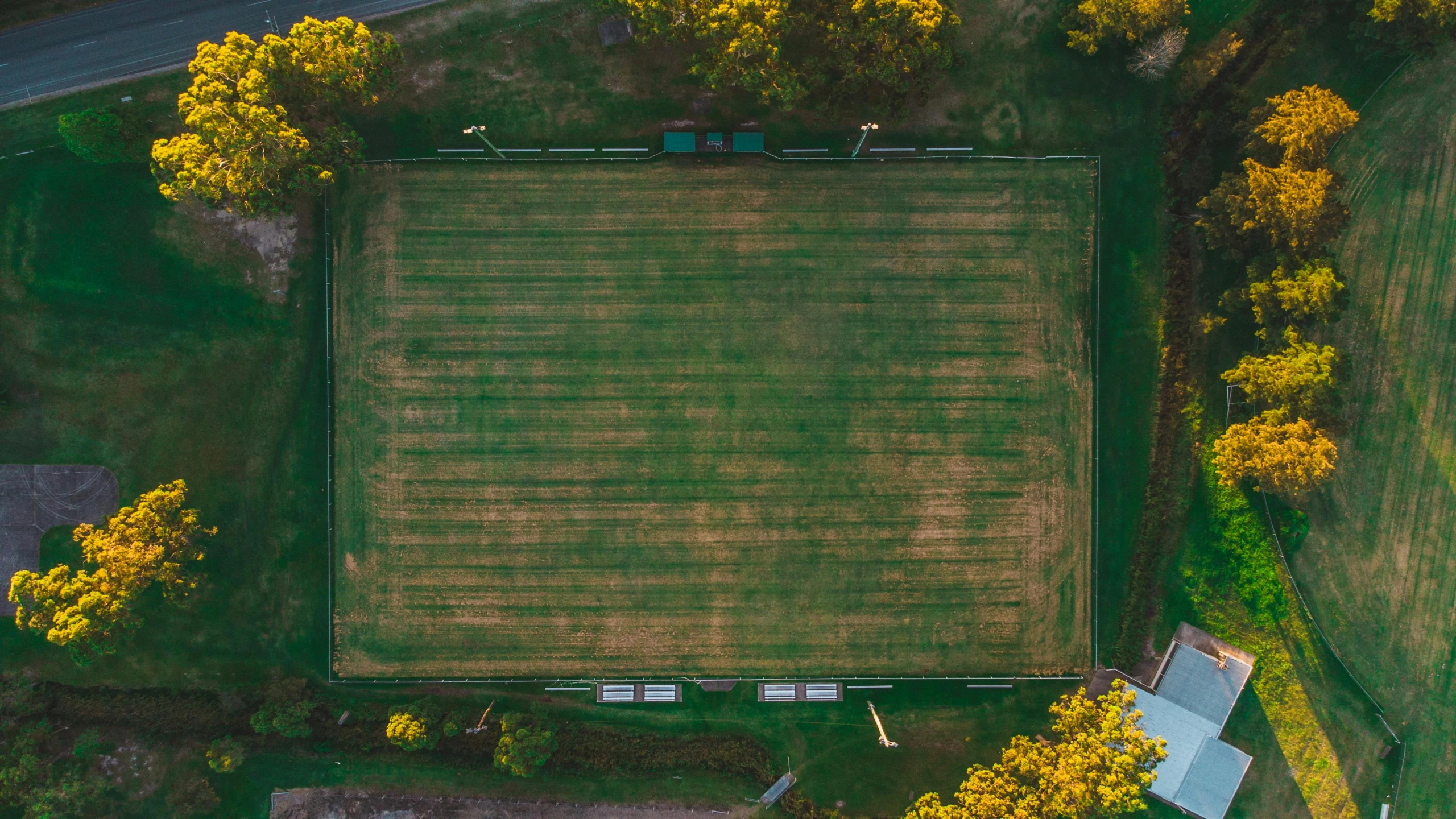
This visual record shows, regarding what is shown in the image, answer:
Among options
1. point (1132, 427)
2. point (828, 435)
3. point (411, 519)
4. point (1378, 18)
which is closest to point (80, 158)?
point (411, 519)

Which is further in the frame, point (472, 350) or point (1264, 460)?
point (472, 350)

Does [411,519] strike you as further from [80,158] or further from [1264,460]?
[1264,460]

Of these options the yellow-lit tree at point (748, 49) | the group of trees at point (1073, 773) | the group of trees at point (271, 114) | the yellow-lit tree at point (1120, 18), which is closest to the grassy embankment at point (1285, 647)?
the yellow-lit tree at point (1120, 18)

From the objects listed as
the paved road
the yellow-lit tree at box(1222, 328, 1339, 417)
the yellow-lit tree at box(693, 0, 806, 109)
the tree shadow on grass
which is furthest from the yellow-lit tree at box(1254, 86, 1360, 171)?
the paved road

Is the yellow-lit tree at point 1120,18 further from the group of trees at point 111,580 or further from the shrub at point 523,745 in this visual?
the group of trees at point 111,580

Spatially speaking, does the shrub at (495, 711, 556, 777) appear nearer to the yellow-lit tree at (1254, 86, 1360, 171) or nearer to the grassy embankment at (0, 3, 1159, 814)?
the grassy embankment at (0, 3, 1159, 814)
